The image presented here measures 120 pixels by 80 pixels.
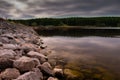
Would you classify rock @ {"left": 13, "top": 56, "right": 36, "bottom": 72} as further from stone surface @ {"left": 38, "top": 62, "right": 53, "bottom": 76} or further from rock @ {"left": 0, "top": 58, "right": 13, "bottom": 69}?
stone surface @ {"left": 38, "top": 62, "right": 53, "bottom": 76}

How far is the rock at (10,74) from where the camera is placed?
731cm

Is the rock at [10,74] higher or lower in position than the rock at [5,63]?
lower

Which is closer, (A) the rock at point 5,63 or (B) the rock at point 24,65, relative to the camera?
(B) the rock at point 24,65

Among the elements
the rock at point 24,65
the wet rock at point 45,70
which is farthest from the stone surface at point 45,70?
the rock at point 24,65

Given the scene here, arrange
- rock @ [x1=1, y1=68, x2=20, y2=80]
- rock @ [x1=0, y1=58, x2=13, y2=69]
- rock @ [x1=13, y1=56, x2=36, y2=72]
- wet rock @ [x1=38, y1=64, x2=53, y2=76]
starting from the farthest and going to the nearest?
wet rock @ [x1=38, y1=64, x2=53, y2=76] < rock @ [x1=0, y1=58, x2=13, y2=69] < rock @ [x1=13, y1=56, x2=36, y2=72] < rock @ [x1=1, y1=68, x2=20, y2=80]

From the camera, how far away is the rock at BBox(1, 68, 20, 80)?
731 cm

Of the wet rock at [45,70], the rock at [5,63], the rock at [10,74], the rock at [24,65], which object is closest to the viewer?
the rock at [10,74]

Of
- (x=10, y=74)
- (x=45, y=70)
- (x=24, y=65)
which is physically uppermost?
(x=24, y=65)

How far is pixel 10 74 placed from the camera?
746 cm

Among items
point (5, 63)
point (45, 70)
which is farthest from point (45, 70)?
point (5, 63)

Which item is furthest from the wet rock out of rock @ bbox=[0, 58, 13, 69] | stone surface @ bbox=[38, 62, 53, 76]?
rock @ bbox=[0, 58, 13, 69]

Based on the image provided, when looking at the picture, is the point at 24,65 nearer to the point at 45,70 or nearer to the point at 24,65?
the point at 24,65

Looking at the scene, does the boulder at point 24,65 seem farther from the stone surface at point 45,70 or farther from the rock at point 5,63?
the stone surface at point 45,70

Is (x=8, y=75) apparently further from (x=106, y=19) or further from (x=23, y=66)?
(x=106, y=19)
